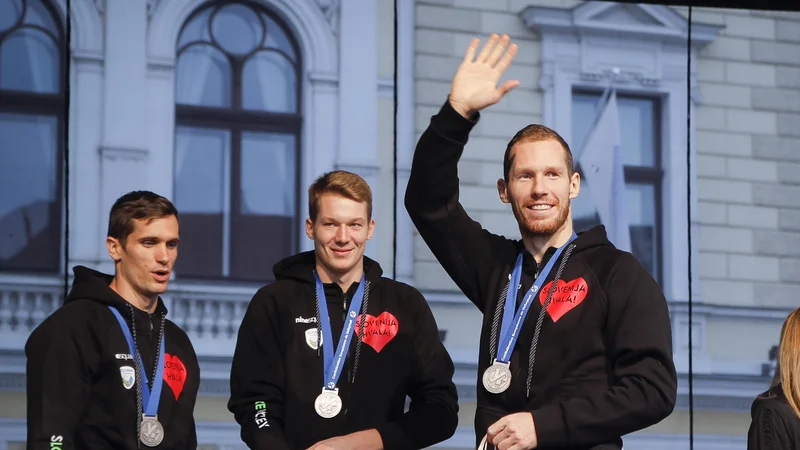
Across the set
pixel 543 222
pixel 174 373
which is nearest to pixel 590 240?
pixel 543 222

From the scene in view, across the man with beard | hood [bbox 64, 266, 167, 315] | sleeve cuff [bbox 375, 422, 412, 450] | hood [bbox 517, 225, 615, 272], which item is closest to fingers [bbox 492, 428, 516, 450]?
the man with beard

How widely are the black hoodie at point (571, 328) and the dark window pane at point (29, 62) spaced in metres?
2.94

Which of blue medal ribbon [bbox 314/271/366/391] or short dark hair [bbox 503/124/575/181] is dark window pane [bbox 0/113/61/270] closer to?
blue medal ribbon [bbox 314/271/366/391]

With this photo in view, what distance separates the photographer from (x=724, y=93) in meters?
5.89

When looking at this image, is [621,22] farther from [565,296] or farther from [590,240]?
[565,296]

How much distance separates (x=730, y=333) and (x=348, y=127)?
228cm

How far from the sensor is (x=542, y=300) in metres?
2.72

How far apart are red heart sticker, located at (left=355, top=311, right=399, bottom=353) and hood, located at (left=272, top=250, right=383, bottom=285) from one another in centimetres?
14

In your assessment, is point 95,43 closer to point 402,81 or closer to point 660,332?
point 402,81

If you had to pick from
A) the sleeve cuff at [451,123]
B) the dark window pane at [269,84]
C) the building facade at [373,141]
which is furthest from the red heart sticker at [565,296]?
the dark window pane at [269,84]

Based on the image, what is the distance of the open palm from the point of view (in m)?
2.70

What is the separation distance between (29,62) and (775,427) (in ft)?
12.3

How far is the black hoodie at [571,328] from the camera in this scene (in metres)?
2.52

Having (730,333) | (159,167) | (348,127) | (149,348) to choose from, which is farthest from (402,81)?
(149,348)
